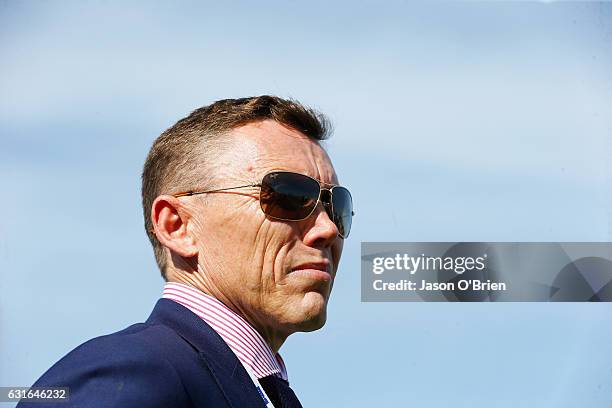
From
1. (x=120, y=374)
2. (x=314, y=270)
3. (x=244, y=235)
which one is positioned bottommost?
(x=120, y=374)

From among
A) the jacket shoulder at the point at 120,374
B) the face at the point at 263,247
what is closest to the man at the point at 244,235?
the face at the point at 263,247

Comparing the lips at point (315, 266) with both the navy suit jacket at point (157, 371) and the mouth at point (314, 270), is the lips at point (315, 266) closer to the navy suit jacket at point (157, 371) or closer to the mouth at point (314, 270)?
the mouth at point (314, 270)

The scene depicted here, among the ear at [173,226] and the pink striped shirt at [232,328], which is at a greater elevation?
the ear at [173,226]

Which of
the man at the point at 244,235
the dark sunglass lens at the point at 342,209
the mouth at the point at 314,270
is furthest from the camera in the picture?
the dark sunglass lens at the point at 342,209

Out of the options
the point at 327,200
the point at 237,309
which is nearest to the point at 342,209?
the point at 327,200

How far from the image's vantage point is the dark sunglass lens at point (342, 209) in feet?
10.3

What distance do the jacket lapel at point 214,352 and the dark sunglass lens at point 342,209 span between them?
65 cm

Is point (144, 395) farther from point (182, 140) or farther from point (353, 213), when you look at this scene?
point (353, 213)

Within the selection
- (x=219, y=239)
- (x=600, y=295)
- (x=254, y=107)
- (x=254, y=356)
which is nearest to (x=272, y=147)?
(x=254, y=107)

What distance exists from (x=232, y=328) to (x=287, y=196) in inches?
18.3

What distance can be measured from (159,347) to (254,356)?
17.1 inches

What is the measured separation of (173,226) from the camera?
304cm

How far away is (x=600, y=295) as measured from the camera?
Result: 8.72 meters

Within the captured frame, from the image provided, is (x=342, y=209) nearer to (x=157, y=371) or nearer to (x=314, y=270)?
(x=314, y=270)
